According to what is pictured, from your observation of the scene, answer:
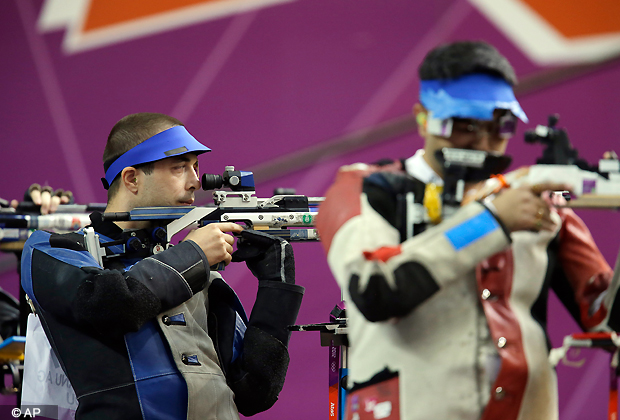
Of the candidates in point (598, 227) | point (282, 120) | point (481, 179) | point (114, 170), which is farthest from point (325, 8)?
point (481, 179)

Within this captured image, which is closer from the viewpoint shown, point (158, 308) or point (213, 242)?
point (158, 308)

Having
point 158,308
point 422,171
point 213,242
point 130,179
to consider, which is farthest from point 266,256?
point 422,171

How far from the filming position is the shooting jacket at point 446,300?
1.14 meters

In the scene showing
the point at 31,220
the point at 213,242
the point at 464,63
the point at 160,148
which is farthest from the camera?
the point at 31,220

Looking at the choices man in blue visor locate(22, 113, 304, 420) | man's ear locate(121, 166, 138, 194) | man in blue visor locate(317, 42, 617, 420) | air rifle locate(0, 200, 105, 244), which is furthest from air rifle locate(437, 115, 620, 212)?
air rifle locate(0, 200, 105, 244)

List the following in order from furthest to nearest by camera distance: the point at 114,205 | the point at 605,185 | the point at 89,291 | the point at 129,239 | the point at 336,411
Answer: the point at 336,411, the point at 114,205, the point at 129,239, the point at 89,291, the point at 605,185

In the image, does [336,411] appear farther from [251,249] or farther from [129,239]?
[129,239]

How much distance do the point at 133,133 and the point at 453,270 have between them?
1.28 meters

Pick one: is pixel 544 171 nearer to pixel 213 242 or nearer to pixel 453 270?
pixel 453 270

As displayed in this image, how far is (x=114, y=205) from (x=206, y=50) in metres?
1.99

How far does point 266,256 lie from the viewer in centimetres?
205

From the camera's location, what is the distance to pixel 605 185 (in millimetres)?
1251

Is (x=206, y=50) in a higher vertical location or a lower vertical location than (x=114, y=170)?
higher

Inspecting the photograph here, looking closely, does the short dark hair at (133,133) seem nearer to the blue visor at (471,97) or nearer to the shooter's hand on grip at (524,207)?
the blue visor at (471,97)
